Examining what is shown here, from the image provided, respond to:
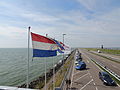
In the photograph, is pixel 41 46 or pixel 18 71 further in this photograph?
pixel 18 71

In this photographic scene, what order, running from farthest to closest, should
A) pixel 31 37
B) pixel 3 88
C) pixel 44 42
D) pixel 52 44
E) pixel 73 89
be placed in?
pixel 73 89 < pixel 52 44 < pixel 44 42 < pixel 31 37 < pixel 3 88

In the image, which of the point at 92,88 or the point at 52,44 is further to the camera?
the point at 92,88

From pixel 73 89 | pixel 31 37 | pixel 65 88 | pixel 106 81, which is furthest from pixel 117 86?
pixel 31 37

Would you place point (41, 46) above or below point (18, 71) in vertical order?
above

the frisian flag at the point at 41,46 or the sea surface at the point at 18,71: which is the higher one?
the frisian flag at the point at 41,46

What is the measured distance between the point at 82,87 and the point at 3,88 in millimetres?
11585

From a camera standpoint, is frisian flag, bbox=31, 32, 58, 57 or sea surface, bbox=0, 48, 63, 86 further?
sea surface, bbox=0, 48, 63, 86

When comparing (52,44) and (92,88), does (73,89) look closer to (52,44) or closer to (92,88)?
(92,88)

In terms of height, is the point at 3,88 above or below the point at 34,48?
below

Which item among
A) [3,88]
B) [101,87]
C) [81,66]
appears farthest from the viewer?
[81,66]

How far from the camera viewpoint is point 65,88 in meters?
13.8

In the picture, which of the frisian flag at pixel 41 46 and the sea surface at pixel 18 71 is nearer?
the frisian flag at pixel 41 46

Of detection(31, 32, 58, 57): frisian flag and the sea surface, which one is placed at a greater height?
detection(31, 32, 58, 57): frisian flag

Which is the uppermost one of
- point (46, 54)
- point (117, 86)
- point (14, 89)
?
point (46, 54)
